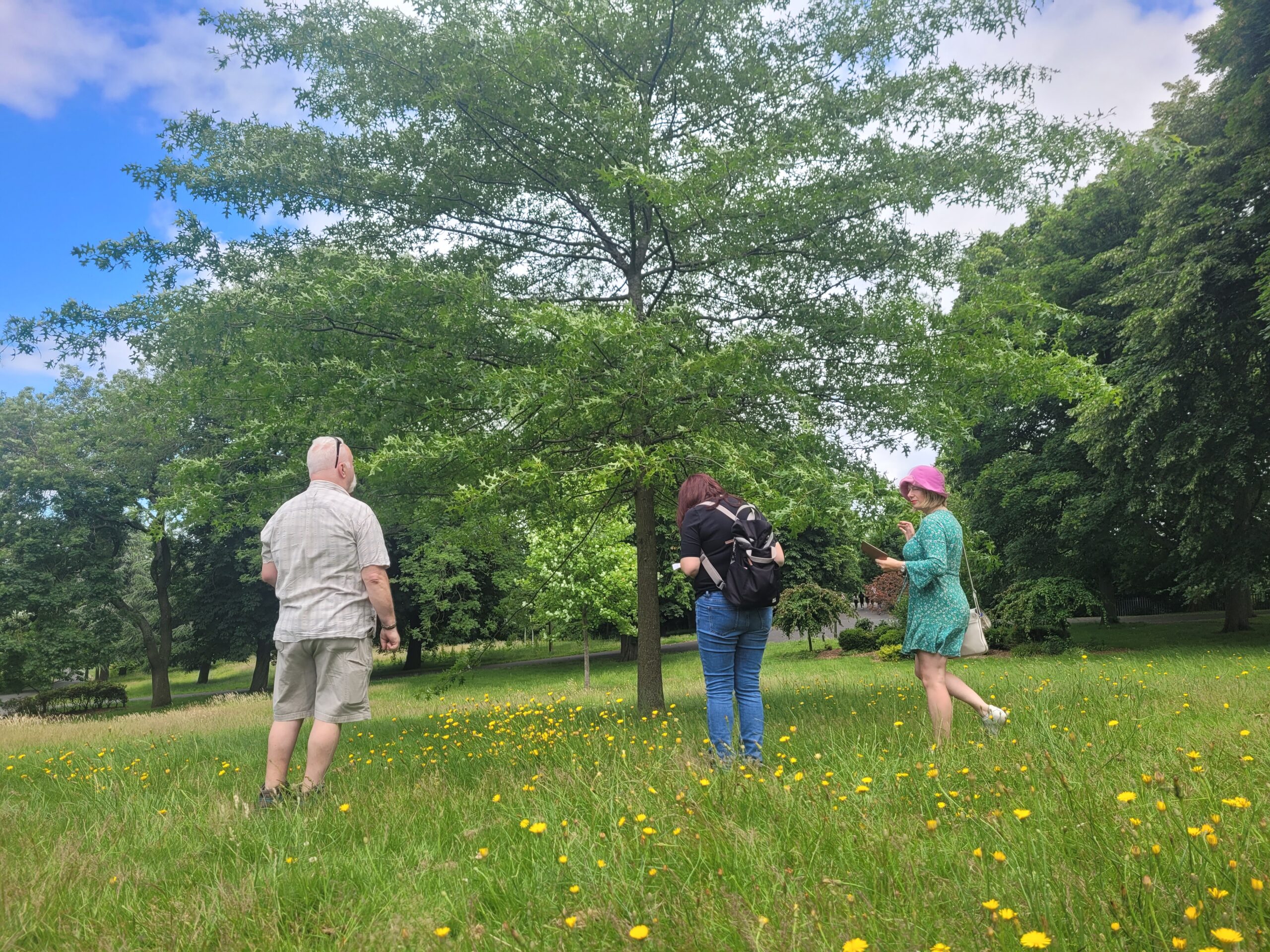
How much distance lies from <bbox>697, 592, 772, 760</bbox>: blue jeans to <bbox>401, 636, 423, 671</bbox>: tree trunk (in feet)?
94.7

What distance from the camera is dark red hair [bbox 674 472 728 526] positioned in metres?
4.37

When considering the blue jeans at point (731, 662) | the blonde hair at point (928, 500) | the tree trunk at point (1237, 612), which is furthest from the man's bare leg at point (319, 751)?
the tree trunk at point (1237, 612)

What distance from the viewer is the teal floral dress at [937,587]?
4.57 m

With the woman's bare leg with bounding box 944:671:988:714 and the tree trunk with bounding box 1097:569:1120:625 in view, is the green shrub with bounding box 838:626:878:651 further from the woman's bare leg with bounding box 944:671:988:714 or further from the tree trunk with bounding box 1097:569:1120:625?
the woman's bare leg with bounding box 944:671:988:714

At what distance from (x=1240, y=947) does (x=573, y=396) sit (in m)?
4.55

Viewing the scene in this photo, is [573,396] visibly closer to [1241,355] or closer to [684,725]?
[684,725]

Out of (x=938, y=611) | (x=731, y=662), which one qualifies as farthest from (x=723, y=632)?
(x=938, y=611)

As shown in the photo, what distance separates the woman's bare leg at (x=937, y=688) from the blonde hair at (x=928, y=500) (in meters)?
0.89

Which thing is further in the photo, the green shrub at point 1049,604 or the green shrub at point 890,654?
the green shrub at point 890,654

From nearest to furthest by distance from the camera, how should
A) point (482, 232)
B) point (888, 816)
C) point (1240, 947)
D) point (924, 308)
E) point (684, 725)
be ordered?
point (1240, 947), point (888, 816), point (684, 725), point (924, 308), point (482, 232)

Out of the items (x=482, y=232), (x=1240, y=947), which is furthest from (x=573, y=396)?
(x=1240, y=947)

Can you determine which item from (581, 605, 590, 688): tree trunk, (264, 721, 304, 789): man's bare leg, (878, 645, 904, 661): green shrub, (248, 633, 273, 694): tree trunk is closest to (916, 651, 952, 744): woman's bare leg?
(264, 721, 304, 789): man's bare leg

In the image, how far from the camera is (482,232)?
7.75 m

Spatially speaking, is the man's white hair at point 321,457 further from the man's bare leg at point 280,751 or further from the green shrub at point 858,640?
the green shrub at point 858,640
